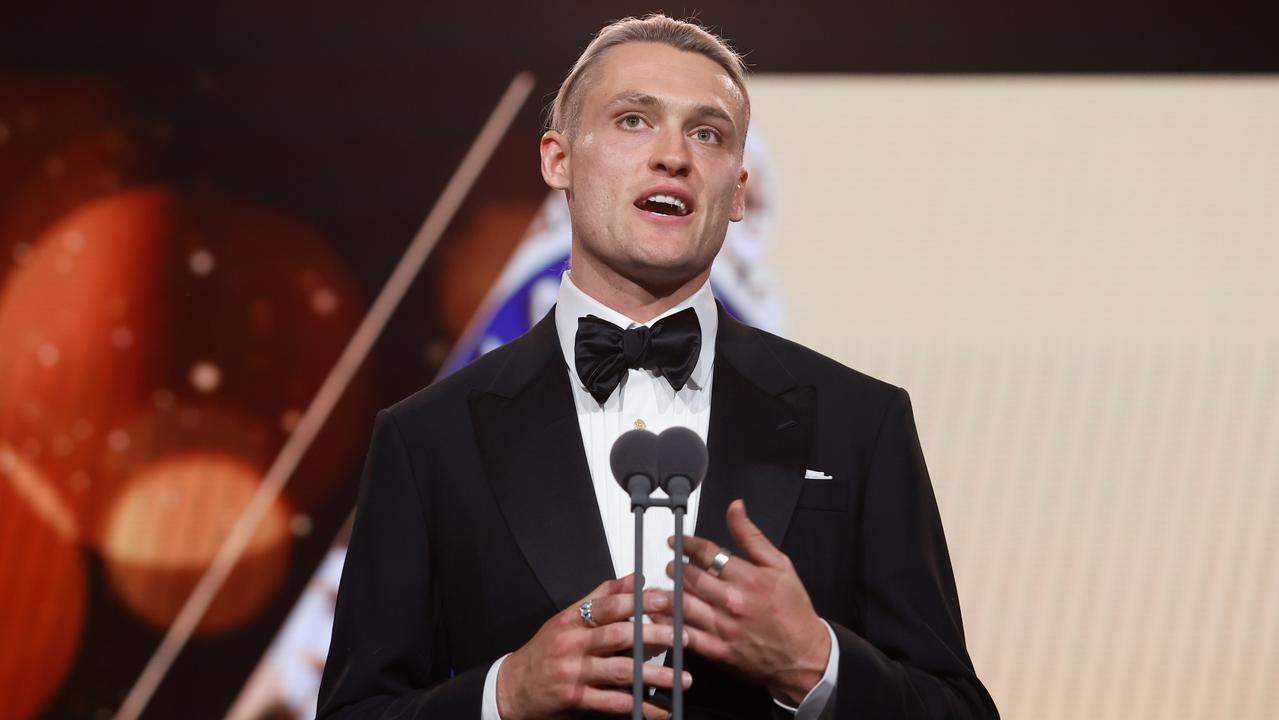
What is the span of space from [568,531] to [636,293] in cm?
36

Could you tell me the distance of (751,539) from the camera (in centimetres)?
129

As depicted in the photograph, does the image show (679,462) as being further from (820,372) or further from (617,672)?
(820,372)

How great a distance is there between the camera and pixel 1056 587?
2.94 m

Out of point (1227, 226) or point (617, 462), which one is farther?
point (1227, 226)

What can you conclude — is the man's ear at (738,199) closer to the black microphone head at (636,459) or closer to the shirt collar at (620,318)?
the shirt collar at (620,318)

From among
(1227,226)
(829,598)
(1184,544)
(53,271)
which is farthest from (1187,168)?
(53,271)

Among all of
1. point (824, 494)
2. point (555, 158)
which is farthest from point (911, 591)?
point (555, 158)

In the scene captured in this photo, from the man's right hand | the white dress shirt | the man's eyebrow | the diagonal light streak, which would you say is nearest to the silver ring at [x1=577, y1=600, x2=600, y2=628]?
the man's right hand

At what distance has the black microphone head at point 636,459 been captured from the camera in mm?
1183

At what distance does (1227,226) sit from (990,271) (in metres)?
0.60

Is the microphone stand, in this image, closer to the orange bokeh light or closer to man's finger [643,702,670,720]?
man's finger [643,702,670,720]

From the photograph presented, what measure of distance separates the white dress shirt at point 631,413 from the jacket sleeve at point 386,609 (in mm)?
233

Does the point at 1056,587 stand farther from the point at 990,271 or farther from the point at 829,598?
the point at 829,598

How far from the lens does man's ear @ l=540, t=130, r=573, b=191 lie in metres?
1.79
